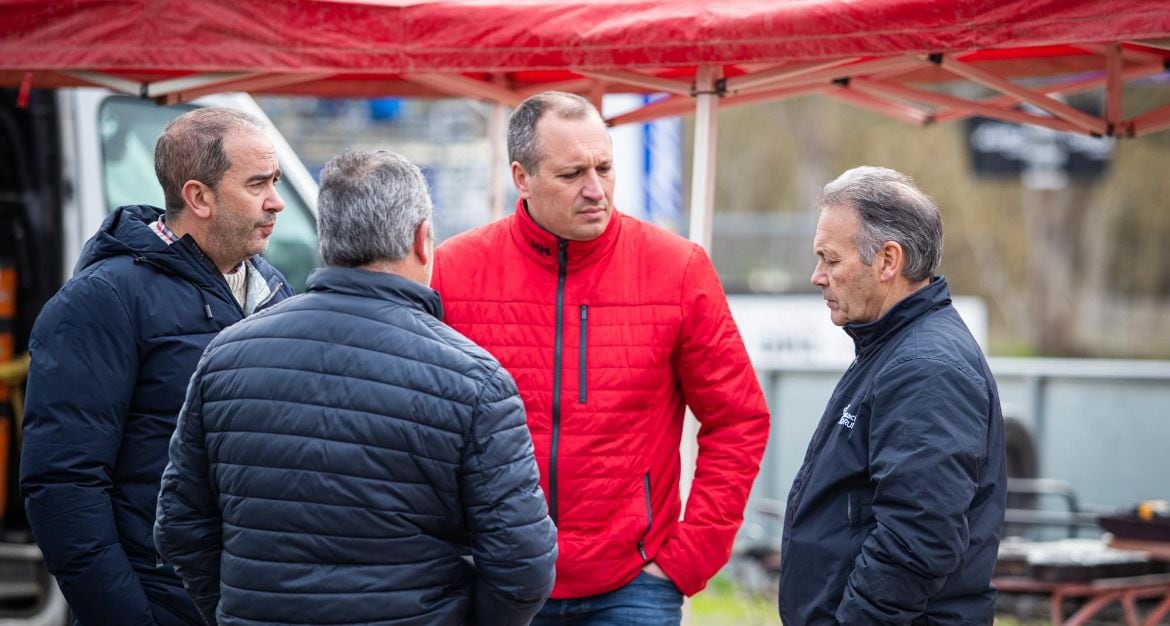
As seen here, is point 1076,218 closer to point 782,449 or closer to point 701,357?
point 782,449

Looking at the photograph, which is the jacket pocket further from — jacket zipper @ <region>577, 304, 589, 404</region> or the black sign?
the black sign

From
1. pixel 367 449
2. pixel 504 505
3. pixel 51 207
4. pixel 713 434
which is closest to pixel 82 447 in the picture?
pixel 367 449

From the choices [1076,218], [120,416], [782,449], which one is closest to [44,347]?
[120,416]

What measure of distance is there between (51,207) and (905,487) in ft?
12.4

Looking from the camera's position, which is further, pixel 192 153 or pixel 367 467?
pixel 192 153

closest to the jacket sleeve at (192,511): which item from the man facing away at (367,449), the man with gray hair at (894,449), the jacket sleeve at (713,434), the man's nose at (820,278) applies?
the man facing away at (367,449)

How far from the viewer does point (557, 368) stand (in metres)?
3.09

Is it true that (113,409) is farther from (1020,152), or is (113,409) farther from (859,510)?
(1020,152)

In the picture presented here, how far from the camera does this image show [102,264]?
2.96 metres

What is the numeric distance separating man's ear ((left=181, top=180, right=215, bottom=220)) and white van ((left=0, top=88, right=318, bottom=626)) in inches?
75.9

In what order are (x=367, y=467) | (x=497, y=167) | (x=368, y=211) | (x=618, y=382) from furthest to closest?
1. (x=497, y=167)
2. (x=618, y=382)
3. (x=368, y=211)
4. (x=367, y=467)

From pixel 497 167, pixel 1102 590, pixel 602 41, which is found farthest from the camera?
pixel 1102 590

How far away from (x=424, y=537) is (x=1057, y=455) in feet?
19.9

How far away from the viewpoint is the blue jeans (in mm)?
3094
